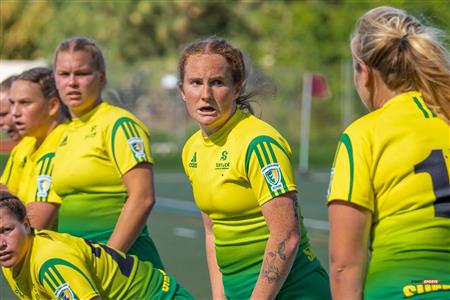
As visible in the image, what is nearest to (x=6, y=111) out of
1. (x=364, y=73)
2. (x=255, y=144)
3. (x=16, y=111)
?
(x=16, y=111)

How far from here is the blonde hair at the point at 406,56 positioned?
141 inches

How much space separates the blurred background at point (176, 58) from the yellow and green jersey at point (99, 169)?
0.65 metres

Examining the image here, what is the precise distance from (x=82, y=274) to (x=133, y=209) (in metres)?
0.95

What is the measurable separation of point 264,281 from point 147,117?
33413 millimetres

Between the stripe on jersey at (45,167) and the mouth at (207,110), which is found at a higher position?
the mouth at (207,110)

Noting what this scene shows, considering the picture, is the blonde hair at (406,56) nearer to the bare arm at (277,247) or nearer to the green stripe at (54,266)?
the bare arm at (277,247)

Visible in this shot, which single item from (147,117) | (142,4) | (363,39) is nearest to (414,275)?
(363,39)

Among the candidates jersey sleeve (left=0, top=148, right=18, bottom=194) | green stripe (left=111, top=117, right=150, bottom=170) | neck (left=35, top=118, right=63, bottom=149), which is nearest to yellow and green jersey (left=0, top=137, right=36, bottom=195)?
jersey sleeve (left=0, top=148, right=18, bottom=194)

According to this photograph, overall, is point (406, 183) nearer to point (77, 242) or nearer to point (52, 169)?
point (77, 242)

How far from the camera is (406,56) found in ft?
11.7

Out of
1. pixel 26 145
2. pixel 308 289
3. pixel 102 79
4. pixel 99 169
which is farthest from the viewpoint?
pixel 26 145

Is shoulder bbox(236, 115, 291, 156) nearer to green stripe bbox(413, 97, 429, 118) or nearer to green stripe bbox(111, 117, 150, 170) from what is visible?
green stripe bbox(413, 97, 429, 118)

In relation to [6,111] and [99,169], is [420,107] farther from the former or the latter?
[6,111]

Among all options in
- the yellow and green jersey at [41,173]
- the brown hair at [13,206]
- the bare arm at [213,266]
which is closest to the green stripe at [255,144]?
the bare arm at [213,266]
